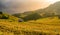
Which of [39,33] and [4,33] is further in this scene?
[39,33]

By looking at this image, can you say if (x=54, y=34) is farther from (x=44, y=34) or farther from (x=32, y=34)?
(x=32, y=34)

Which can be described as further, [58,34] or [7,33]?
[58,34]

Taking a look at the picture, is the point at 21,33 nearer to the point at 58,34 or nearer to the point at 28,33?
the point at 28,33

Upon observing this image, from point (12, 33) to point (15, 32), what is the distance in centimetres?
63

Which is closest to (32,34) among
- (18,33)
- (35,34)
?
(35,34)

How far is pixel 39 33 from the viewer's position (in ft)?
67.8

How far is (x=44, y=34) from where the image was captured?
20.6 m

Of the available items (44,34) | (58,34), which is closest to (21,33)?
(44,34)

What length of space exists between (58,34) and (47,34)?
148 centimetres

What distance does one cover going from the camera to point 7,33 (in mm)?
19578

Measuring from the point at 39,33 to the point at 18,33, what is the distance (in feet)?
8.80

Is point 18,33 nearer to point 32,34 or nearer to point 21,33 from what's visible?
point 21,33

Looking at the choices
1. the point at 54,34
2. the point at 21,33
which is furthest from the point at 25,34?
the point at 54,34

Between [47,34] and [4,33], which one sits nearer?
[4,33]
